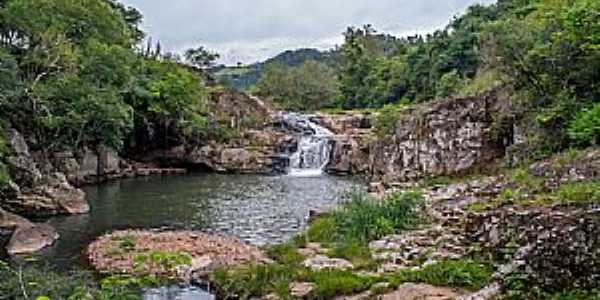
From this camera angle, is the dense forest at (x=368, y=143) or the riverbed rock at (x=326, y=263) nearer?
the dense forest at (x=368, y=143)

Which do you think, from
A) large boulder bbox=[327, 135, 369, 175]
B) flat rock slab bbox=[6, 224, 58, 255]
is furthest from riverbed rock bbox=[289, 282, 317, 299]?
large boulder bbox=[327, 135, 369, 175]

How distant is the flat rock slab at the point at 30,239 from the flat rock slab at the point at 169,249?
1415mm

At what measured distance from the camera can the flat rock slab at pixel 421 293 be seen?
10.2 m

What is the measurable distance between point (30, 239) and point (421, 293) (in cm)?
1340

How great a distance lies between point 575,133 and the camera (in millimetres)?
17609

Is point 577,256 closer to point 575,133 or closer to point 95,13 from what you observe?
point 575,133

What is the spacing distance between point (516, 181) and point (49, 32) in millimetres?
23311

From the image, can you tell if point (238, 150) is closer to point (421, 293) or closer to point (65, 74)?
point (65, 74)

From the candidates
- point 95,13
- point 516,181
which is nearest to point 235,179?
point 95,13

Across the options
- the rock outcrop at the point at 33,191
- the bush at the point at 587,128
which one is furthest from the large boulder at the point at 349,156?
the bush at the point at 587,128

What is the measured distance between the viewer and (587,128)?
17.4 metres

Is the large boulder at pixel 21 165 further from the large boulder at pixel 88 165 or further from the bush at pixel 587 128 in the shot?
the bush at pixel 587 128

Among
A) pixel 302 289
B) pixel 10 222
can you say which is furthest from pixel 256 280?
pixel 10 222

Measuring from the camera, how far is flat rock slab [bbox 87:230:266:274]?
54.9 feet
